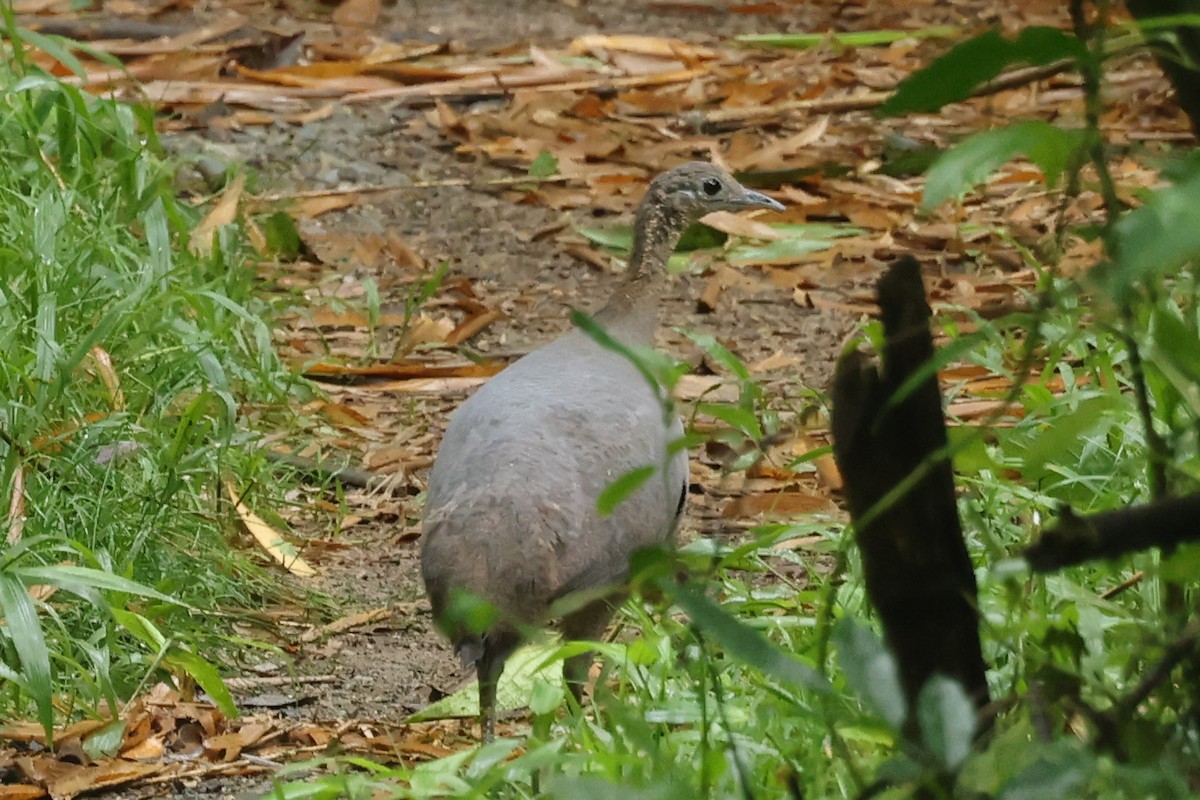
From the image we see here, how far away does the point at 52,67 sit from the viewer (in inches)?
263

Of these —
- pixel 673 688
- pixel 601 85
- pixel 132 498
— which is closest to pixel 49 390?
pixel 132 498

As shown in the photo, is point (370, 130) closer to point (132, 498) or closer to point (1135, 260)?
point (132, 498)

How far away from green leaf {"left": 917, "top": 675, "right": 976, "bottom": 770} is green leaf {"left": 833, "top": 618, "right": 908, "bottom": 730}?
0.07 feet

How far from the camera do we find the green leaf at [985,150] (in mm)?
998

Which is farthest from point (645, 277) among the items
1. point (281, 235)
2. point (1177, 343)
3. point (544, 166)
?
point (1177, 343)

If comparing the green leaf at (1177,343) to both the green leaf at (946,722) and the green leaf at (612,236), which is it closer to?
the green leaf at (946,722)

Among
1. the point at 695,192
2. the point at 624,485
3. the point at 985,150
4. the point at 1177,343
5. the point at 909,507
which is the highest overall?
the point at 985,150

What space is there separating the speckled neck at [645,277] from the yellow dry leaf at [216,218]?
1404 millimetres

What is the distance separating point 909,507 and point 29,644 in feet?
6.02

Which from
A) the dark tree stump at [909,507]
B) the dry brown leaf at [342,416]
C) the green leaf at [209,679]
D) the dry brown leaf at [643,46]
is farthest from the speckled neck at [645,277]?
the dry brown leaf at [643,46]

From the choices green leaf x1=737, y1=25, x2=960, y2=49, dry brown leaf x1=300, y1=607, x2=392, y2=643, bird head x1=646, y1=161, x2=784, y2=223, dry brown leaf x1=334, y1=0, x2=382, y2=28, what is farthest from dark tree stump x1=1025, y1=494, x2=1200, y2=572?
dry brown leaf x1=334, y1=0, x2=382, y2=28

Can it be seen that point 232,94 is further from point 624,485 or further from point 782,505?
point 624,485

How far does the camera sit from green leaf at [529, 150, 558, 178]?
6.51 metres

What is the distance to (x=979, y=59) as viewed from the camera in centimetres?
102
